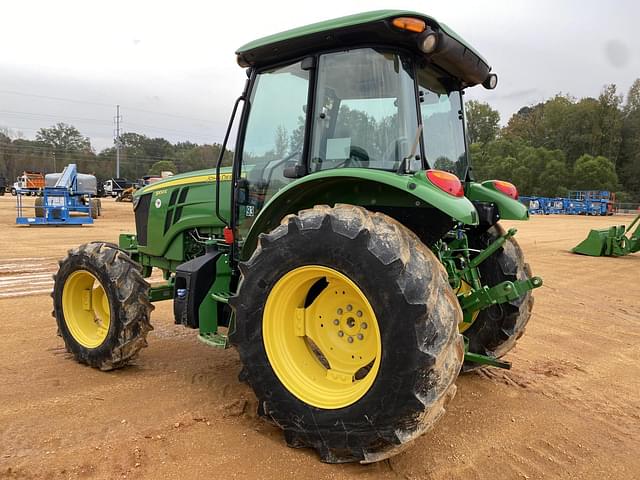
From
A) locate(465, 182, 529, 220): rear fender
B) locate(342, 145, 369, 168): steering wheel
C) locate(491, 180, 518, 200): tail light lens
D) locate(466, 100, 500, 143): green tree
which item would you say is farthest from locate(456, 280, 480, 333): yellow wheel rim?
locate(466, 100, 500, 143): green tree

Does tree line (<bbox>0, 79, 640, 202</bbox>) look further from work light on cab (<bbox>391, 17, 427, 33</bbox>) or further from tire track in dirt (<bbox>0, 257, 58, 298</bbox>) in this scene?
work light on cab (<bbox>391, 17, 427, 33</bbox>)

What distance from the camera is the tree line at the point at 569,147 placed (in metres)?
57.2

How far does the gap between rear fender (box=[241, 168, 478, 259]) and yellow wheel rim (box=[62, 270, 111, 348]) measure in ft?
5.62

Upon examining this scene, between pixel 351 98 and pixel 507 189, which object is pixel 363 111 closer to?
pixel 351 98

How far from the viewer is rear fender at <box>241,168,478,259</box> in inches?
104

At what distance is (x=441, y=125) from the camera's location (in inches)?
153

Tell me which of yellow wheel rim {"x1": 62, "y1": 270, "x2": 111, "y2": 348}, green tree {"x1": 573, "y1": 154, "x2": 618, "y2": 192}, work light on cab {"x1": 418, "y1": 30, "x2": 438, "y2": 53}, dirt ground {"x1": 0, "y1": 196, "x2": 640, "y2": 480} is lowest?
dirt ground {"x1": 0, "y1": 196, "x2": 640, "y2": 480}

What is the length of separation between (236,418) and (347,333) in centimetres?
98

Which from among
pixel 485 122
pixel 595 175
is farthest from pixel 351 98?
pixel 485 122

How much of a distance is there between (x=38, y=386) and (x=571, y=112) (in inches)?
2910

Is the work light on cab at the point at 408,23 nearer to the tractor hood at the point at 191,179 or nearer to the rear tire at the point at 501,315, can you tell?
the tractor hood at the point at 191,179

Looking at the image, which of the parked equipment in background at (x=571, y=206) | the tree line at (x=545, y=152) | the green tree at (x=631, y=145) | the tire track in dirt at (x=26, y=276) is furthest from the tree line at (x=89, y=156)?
the tire track in dirt at (x=26, y=276)

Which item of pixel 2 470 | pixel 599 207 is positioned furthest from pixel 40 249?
pixel 599 207

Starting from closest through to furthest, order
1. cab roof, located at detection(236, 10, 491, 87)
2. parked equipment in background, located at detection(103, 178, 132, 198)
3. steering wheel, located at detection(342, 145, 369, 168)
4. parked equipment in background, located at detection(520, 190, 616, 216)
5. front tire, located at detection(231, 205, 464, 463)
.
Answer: front tire, located at detection(231, 205, 464, 463), cab roof, located at detection(236, 10, 491, 87), steering wheel, located at detection(342, 145, 369, 168), parked equipment in background, located at detection(520, 190, 616, 216), parked equipment in background, located at detection(103, 178, 132, 198)
